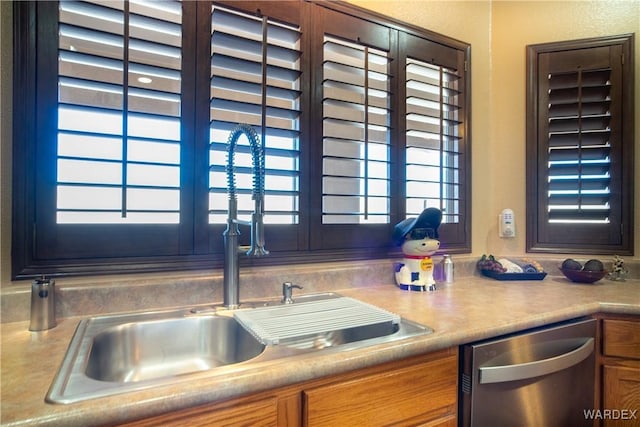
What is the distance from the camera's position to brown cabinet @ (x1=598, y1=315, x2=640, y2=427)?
1.28 m

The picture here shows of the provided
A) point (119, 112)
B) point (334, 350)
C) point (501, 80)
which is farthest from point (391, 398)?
point (501, 80)

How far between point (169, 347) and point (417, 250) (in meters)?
1.07

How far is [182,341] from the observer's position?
1116 mm

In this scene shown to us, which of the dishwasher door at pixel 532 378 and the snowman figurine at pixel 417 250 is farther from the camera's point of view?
the snowman figurine at pixel 417 250

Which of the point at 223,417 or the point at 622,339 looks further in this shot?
Result: the point at 622,339

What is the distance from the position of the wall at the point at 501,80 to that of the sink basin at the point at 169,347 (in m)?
1.54

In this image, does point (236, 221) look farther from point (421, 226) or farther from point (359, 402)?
point (421, 226)

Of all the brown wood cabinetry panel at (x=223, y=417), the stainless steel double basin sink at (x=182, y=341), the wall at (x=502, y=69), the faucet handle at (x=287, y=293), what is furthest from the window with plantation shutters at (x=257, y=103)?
the wall at (x=502, y=69)

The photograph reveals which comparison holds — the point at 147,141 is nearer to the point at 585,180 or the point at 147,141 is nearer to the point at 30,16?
the point at 30,16

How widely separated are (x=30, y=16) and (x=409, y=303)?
1.59m

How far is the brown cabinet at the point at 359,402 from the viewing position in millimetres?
706

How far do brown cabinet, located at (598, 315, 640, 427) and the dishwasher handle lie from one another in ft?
0.55

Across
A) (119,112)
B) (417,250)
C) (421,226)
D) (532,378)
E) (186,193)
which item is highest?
(119,112)

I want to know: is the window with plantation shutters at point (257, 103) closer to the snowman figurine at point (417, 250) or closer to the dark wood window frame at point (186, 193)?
the dark wood window frame at point (186, 193)
